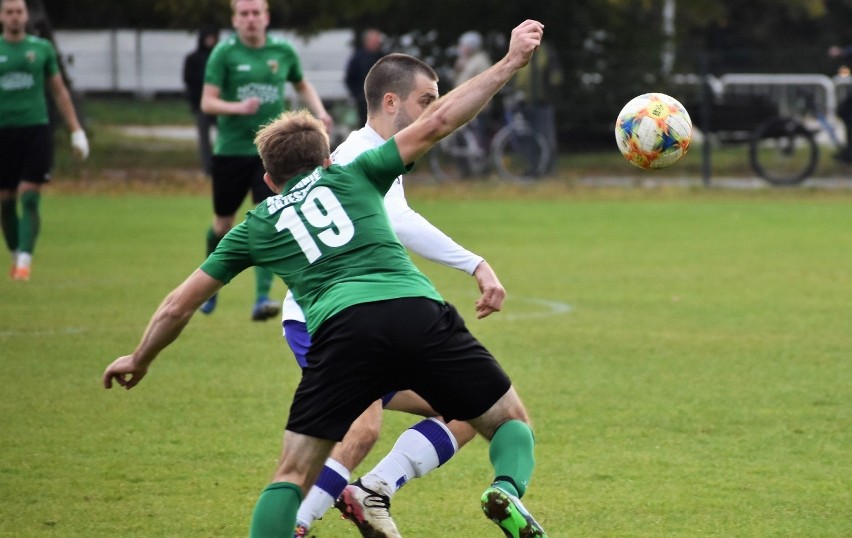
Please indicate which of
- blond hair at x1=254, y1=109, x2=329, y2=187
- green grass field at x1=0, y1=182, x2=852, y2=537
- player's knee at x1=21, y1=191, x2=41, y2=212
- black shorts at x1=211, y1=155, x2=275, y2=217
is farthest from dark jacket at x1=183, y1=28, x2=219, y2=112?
blond hair at x1=254, y1=109, x2=329, y2=187

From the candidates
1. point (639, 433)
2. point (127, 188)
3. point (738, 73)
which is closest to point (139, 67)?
point (127, 188)

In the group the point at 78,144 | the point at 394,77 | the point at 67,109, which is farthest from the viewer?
the point at 78,144

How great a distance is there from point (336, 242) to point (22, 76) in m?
8.73

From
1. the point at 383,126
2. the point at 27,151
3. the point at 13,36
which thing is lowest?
the point at 27,151

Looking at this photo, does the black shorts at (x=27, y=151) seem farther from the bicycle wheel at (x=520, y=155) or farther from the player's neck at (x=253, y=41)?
the bicycle wheel at (x=520, y=155)

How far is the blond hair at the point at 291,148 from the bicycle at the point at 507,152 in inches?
709

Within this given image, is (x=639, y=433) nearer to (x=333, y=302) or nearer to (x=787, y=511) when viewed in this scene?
(x=787, y=511)

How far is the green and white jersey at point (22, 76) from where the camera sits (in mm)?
12492

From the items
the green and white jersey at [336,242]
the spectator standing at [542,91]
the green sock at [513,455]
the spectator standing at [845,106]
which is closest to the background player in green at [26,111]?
the green and white jersey at [336,242]

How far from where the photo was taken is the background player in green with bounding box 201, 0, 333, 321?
10.7 meters

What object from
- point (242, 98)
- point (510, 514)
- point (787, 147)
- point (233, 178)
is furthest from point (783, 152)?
point (510, 514)

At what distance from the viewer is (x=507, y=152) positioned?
75.9 ft

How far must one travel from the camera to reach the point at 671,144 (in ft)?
19.8

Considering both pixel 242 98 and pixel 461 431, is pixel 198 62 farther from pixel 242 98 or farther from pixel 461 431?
pixel 461 431
